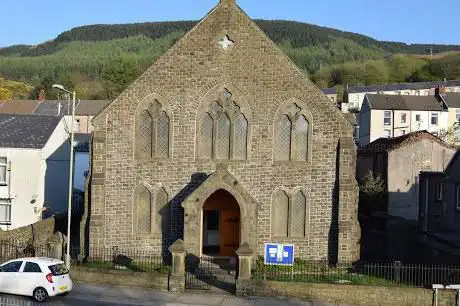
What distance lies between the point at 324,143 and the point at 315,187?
2.07m

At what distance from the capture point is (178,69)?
29078 mm

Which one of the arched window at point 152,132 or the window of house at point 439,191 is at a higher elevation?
the arched window at point 152,132

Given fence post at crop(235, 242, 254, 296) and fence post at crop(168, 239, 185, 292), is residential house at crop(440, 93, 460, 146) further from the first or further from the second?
fence post at crop(168, 239, 185, 292)

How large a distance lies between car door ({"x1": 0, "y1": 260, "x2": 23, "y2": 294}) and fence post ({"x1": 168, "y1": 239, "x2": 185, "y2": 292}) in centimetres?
564

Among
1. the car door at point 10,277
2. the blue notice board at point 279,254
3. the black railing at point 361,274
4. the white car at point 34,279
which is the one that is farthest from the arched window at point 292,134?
the car door at point 10,277

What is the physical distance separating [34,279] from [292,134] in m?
13.1

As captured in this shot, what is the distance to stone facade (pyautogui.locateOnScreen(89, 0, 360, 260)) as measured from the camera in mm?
28719

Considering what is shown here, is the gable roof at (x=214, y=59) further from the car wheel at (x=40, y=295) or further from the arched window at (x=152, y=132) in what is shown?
the car wheel at (x=40, y=295)

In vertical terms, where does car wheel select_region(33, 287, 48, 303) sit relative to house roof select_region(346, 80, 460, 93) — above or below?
below

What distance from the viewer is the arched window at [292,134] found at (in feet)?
94.5

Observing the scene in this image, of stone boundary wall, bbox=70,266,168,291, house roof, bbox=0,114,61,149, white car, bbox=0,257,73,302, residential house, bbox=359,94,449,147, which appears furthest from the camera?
residential house, bbox=359,94,449,147

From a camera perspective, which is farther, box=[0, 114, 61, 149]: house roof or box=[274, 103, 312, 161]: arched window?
box=[0, 114, 61, 149]: house roof

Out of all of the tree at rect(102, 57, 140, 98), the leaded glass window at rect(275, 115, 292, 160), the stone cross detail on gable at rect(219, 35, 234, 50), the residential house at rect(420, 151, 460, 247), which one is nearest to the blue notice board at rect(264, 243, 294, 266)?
the leaded glass window at rect(275, 115, 292, 160)

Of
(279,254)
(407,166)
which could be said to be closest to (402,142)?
(407,166)
